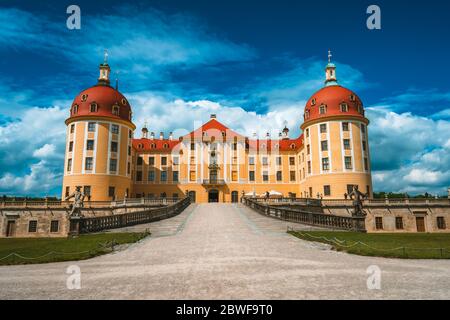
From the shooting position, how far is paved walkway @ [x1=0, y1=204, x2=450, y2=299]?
6.42m

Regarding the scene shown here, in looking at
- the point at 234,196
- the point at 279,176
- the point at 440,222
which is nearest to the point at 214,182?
the point at 234,196

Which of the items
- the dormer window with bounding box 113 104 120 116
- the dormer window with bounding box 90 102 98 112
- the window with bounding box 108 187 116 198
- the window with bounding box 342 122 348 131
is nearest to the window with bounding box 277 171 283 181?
the window with bounding box 342 122 348 131

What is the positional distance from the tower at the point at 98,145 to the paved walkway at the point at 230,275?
110 ft

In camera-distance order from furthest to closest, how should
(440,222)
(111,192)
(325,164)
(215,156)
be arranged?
(215,156) < (325,164) < (111,192) < (440,222)

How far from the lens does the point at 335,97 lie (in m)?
46.8

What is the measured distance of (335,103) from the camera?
1832 inches

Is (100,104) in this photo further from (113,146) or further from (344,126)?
(344,126)

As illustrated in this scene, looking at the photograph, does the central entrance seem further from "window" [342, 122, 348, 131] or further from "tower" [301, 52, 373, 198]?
"window" [342, 122, 348, 131]

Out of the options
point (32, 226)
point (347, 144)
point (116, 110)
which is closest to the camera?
point (32, 226)

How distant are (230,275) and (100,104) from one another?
43869 millimetres

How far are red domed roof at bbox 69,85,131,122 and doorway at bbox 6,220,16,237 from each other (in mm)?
16216

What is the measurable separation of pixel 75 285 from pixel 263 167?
51.3 metres

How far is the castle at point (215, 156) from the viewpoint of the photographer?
44.0m
